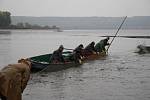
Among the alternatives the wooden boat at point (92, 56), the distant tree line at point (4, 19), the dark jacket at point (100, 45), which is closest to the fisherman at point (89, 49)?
the wooden boat at point (92, 56)

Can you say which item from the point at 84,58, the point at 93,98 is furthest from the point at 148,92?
the point at 84,58

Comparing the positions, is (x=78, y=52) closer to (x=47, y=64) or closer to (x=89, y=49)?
(x=47, y=64)

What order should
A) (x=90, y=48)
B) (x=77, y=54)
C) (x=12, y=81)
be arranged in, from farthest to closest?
(x=90, y=48) < (x=77, y=54) < (x=12, y=81)

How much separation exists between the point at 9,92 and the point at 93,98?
9.83m

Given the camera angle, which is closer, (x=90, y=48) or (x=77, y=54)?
(x=77, y=54)

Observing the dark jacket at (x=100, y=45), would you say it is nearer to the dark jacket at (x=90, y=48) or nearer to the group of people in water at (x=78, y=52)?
the group of people in water at (x=78, y=52)

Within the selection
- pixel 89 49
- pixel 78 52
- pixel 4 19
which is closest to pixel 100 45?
pixel 89 49

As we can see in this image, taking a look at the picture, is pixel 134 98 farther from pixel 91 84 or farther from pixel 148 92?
pixel 91 84

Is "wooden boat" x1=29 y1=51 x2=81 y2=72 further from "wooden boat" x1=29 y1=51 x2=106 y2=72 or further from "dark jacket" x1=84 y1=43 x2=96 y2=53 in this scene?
"dark jacket" x1=84 y1=43 x2=96 y2=53

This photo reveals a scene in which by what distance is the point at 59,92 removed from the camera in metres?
18.5

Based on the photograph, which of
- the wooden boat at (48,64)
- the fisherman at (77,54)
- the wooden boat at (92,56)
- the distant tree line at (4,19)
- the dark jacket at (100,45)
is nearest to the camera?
the wooden boat at (48,64)

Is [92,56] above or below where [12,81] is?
below

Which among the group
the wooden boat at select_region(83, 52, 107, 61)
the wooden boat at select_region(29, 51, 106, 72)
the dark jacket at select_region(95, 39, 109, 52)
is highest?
the wooden boat at select_region(29, 51, 106, 72)

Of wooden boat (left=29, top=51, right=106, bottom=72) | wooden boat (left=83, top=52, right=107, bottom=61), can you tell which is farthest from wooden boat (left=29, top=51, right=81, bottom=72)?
wooden boat (left=83, top=52, right=107, bottom=61)
